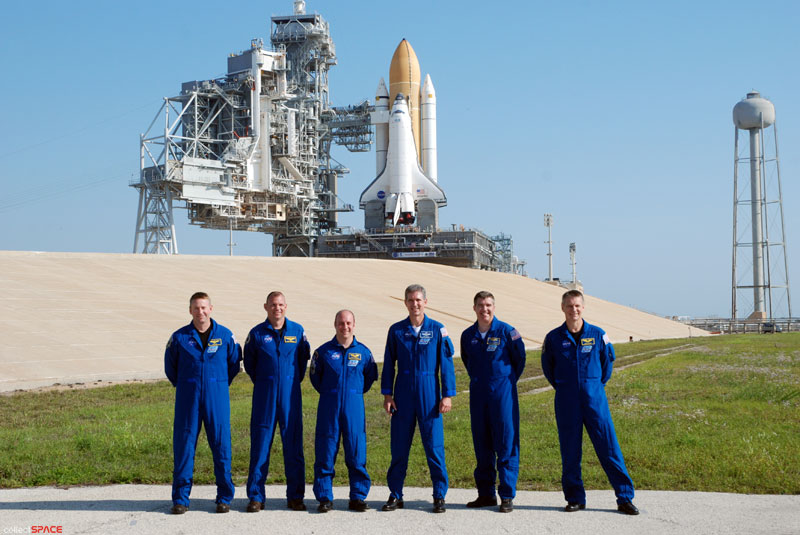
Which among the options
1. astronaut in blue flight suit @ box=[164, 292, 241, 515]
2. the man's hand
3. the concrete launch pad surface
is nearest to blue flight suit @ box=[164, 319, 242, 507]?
astronaut in blue flight suit @ box=[164, 292, 241, 515]

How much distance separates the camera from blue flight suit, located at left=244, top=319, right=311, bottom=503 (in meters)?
6.93

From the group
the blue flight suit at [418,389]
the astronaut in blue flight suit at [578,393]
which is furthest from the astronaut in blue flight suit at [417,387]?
the astronaut in blue flight suit at [578,393]

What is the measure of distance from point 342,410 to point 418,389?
2.37ft

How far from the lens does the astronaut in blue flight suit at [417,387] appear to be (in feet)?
22.6

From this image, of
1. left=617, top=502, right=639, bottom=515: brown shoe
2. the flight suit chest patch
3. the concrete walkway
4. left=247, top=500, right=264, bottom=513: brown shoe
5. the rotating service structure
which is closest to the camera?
the concrete walkway

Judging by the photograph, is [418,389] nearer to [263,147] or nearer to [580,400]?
[580,400]

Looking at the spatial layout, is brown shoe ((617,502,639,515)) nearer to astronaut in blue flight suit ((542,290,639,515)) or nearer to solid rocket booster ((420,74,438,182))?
astronaut in blue flight suit ((542,290,639,515))

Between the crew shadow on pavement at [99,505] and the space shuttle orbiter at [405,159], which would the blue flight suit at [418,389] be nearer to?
the crew shadow on pavement at [99,505]

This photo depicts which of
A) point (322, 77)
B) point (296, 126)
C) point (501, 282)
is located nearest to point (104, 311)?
point (501, 282)

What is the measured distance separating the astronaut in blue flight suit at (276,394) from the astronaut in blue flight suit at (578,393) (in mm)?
2323

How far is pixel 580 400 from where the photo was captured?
6.88 m

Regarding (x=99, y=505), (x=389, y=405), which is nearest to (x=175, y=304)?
(x=99, y=505)

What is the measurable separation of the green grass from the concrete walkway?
0.62 m

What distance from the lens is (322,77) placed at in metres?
78.6
